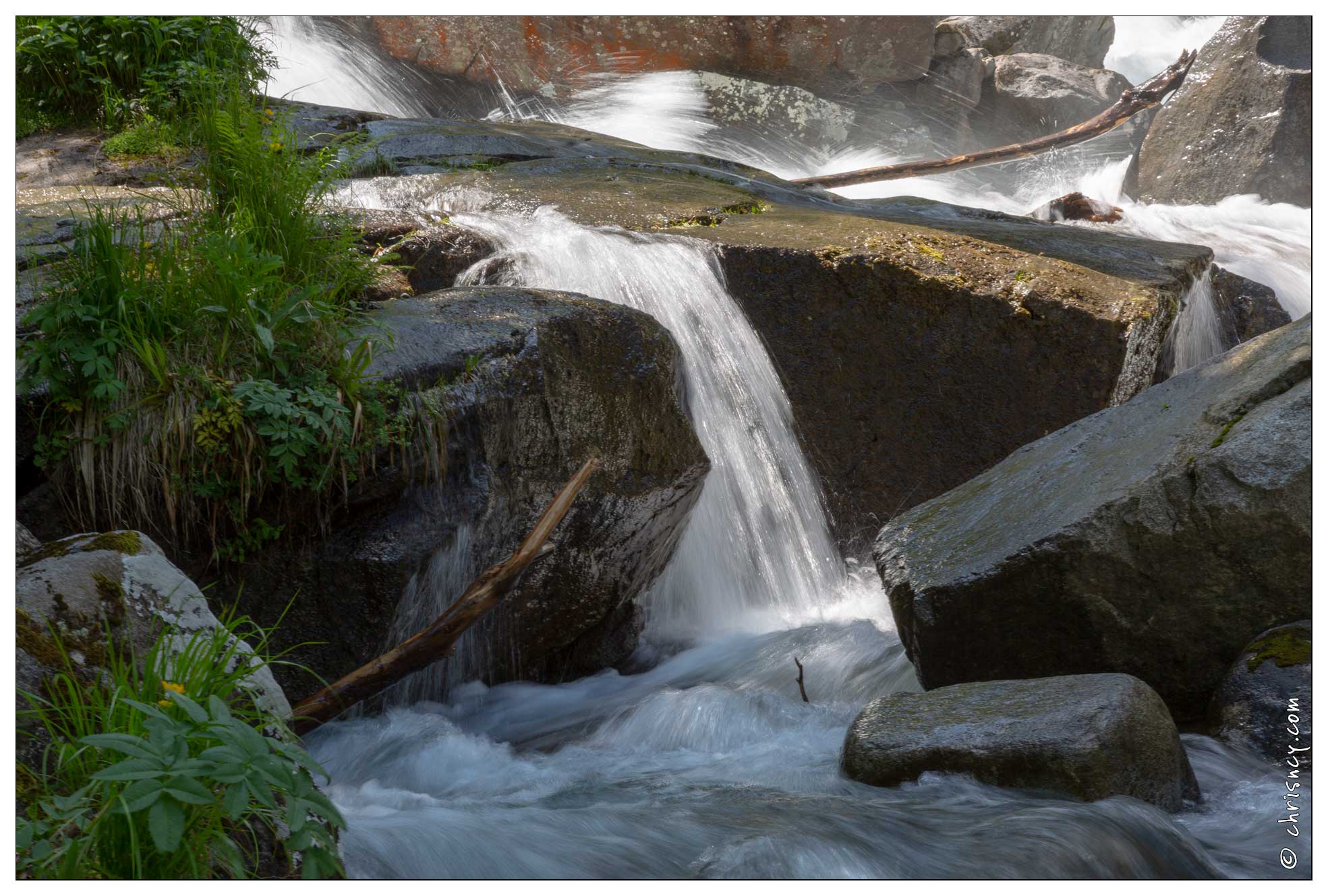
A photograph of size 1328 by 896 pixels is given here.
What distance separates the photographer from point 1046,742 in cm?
266

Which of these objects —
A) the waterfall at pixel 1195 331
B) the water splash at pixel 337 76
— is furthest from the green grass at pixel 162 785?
the water splash at pixel 337 76

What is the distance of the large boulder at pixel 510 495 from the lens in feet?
11.8

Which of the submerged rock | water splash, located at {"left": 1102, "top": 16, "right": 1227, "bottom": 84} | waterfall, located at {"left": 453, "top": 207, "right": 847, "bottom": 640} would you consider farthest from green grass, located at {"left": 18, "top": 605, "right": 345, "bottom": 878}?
the submerged rock

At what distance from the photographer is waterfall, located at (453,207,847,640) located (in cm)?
489

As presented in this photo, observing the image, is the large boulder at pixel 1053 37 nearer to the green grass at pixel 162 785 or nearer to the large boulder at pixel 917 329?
the large boulder at pixel 917 329

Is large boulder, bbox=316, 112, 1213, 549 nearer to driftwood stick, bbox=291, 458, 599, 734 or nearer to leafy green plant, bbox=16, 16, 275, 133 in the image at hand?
leafy green plant, bbox=16, 16, 275, 133

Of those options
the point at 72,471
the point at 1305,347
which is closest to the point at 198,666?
the point at 72,471

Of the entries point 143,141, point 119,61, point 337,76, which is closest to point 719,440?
point 143,141

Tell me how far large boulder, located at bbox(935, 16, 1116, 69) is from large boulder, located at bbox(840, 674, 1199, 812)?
13.7 metres

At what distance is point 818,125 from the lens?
12422 mm

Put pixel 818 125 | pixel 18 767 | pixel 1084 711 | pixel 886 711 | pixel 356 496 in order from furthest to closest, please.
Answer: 1. pixel 818 125
2. pixel 356 496
3. pixel 886 711
4. pixel 1084 711
5. pixel 18 767

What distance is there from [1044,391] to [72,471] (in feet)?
13.8

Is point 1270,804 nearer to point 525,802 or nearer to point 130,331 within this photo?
point 525,802
